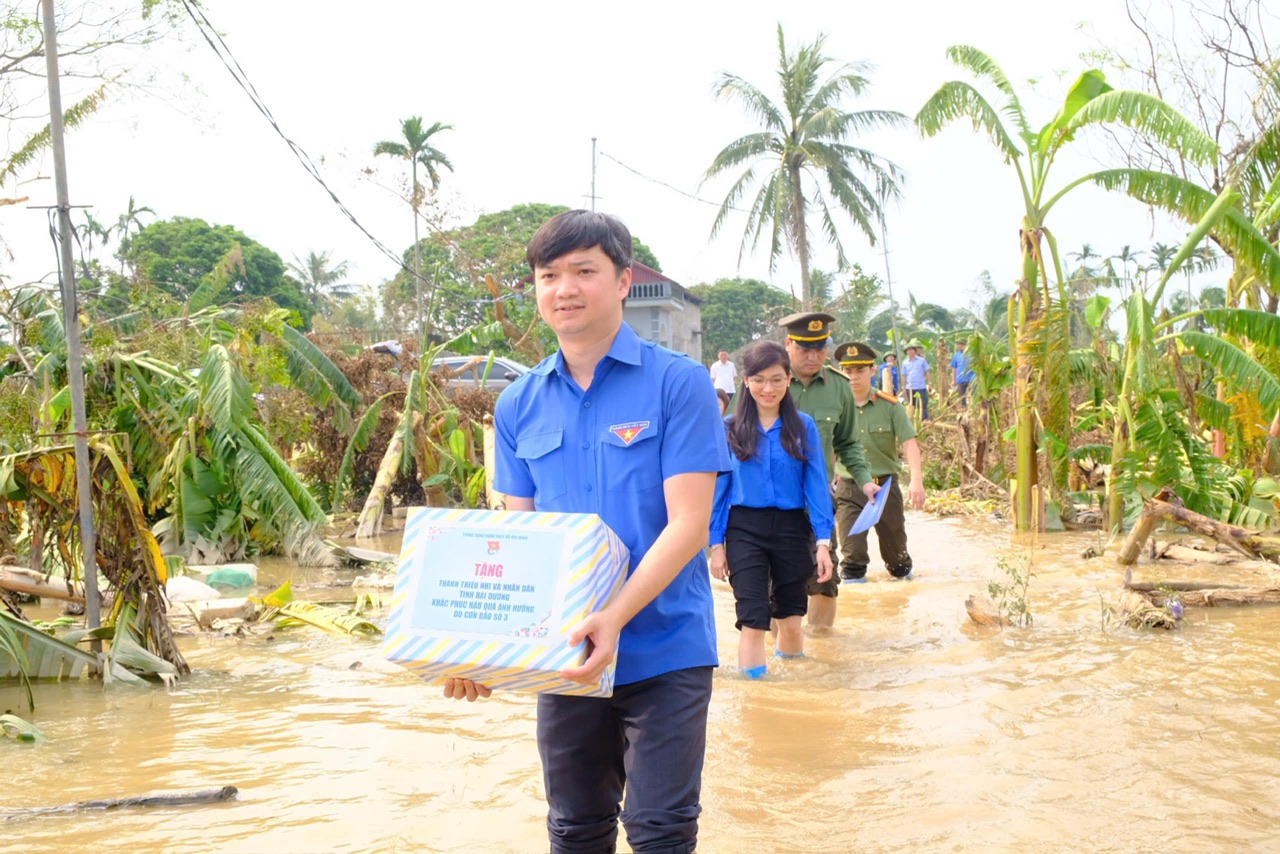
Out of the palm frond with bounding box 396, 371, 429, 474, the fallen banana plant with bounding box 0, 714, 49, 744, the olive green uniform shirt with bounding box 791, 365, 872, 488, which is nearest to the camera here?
the fallen banana plant with bounding box 0, 714, 49, 744

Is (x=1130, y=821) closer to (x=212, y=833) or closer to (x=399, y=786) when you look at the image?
(x=399, y=786)

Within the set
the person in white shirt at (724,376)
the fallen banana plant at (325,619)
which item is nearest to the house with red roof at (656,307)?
the person in white shirt at (724,376)

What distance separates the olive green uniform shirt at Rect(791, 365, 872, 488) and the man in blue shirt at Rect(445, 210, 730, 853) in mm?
4210

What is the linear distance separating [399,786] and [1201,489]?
Answer: 9063 mm

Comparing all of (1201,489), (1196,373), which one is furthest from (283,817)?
(1196,373)

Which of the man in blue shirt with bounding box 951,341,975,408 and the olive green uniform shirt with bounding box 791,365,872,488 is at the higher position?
the man in blue shirt with bounding box 951,341,975,408

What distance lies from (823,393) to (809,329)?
1.37 ft

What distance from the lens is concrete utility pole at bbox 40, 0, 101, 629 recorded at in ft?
19.1

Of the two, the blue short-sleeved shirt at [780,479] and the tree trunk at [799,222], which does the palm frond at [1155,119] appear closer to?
the blue short-sleeved shirt at [780,479]

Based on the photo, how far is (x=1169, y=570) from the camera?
31.5ft

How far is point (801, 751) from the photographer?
5.03 m

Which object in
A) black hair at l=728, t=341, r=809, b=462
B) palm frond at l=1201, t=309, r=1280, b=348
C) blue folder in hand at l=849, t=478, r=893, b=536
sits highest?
palm frond at l=1201, t=309, r=1280, b=348

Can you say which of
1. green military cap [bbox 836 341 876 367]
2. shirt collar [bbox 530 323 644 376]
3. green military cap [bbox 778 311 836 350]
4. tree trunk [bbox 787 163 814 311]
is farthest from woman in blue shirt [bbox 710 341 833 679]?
tree trunk [bbox 787 163 814 311]

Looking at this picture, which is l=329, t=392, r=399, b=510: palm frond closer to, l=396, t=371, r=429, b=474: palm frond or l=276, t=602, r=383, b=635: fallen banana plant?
l=396, t=371, r=429, b=474: palm frond
